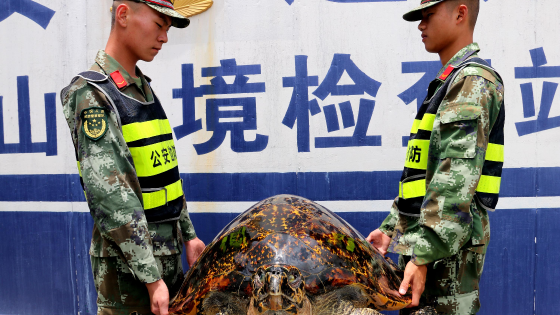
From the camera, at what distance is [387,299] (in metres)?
1.54

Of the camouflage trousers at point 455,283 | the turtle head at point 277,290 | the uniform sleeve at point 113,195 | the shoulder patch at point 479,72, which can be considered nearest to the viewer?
the turtle head at point 277,290

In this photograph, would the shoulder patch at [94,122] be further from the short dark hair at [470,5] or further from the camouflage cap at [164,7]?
the short dark hair at [470,5]

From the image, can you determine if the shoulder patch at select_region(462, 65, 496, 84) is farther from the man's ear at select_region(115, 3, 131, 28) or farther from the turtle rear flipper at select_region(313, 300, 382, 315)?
the man's ear at select_region(115, 3, 131, 28)

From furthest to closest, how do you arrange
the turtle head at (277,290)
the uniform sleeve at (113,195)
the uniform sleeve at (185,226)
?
the uniform sleeve at (185,226) < the uniform sleeve at (113,195) < the turtle head at (277,290)

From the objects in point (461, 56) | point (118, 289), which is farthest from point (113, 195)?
point (461, 56)

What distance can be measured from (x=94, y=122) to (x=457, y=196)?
132cm

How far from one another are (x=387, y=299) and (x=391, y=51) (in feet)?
5.80

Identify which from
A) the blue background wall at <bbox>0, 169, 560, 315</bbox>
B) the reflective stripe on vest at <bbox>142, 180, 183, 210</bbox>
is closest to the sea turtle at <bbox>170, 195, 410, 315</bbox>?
the reflective stripe on vest at <bbox>142, 180, 183, 210</bbox>

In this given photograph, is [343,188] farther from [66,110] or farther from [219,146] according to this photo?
[66,110]

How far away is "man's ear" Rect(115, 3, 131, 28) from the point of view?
5.35 ft

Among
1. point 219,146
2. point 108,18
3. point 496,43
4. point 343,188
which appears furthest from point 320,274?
point 108,18

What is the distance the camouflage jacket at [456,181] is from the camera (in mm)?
1449

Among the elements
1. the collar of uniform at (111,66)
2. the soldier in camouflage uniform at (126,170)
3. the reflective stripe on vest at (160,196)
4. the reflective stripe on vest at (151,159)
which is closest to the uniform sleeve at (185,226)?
the soldier in camouflage uniform at (126,170)

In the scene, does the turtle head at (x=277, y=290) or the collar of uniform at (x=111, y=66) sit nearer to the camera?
the turtle head at (x=277, y=290)
